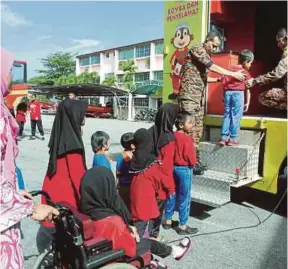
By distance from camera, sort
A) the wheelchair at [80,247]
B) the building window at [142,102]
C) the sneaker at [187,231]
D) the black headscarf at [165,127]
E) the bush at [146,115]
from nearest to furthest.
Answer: the wheelchair at [80,247], the black headscarf at [165,127], the sneaker at [187,231], the bush at [146,115], the building window at [142,102]

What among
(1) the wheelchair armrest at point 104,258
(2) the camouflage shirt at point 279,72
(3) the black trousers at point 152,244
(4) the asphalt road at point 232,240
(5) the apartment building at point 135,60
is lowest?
(4) the asphalt road at point 232,240

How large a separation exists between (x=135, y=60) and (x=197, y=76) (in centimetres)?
3702

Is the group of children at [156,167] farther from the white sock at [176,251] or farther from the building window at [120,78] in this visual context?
the building window at [120,78]

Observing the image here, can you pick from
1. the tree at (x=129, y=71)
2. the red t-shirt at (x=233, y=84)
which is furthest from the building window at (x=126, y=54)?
the red t-shirt at (x=233, y=84)

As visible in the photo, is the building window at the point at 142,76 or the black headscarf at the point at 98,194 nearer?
the black headscarf at the point at 98,194

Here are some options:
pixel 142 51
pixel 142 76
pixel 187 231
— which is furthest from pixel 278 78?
pixel 142 51

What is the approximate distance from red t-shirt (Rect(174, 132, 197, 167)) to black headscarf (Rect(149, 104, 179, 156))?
0.38 feet

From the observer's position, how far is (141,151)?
10.8 feet

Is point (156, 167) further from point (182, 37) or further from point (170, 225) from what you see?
point (182, 37)

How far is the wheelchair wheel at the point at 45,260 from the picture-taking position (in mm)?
2664

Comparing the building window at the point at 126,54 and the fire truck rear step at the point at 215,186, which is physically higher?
the building window at the point at 126,54

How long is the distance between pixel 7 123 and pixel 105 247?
1.07m

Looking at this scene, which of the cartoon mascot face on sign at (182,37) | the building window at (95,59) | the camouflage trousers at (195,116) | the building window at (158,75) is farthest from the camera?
the building window at (95,59)

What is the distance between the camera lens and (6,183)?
1.70m
